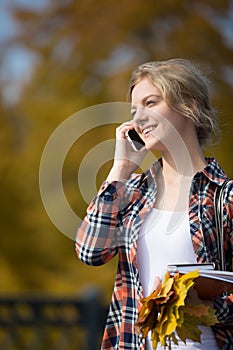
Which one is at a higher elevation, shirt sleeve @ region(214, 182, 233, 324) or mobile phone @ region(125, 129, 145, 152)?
mobile phone @ region(125, 129, 145, 152)

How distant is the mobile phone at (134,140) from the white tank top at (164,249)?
0.90ft

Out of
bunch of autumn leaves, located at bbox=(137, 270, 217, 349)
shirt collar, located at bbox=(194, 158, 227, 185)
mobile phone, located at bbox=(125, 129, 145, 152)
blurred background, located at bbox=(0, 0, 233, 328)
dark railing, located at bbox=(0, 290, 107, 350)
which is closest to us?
bunch of autumn leaves, located at bbox=(137, 270, 217, 349)

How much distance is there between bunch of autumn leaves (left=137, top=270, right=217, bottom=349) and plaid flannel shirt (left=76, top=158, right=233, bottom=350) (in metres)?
0.11

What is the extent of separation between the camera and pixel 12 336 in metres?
9.00

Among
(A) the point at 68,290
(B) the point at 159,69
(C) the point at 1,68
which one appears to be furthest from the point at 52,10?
(B) the point at 159,69

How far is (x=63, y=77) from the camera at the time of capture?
848 cm

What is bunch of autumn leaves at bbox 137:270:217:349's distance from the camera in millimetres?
2857

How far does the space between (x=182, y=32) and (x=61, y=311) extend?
2706 millimetres

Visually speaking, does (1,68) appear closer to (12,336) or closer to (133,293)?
(12,336)

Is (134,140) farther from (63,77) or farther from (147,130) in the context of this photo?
(63,77)

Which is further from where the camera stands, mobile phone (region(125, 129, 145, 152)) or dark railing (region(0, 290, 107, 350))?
dark railing (region(0, 290, 107, 350))

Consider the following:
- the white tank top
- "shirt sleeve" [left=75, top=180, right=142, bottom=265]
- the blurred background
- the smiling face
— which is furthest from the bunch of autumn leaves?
the blurred background

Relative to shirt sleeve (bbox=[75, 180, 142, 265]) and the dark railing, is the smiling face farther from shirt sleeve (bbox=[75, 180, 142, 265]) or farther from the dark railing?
the dark railing

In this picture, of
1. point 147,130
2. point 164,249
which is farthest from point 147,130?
point 164,249
